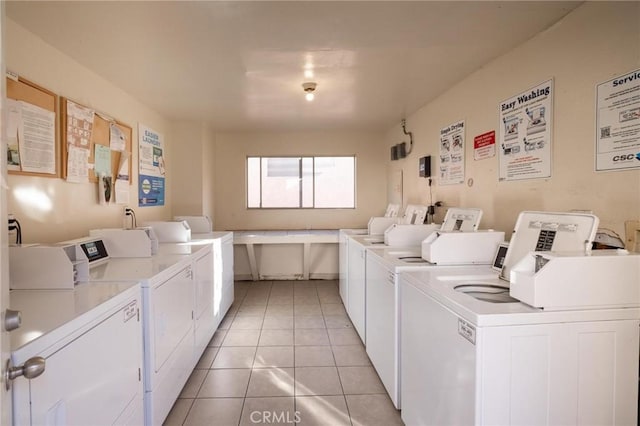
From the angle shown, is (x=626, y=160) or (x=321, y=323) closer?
(x=626, y=160)

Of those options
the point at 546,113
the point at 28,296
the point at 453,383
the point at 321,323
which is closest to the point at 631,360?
the point at 453,383

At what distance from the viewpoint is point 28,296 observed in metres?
1.42

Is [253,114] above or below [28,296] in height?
above

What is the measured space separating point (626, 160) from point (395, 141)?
10.7ft

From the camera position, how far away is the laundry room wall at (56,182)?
1.95m

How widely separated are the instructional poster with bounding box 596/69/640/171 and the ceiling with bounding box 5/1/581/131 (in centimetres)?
54

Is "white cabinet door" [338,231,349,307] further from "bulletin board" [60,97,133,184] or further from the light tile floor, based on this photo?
"bulletin board" [60,97,133,184]

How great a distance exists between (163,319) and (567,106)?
252cm

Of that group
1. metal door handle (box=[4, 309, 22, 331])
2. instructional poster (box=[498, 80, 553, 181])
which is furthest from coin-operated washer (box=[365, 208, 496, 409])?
metal door handle (box=[4, 309, 22, 331])

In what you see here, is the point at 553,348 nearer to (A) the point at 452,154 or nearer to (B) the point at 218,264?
(A) the point at 452,154

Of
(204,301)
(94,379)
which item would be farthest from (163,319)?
(204,301)

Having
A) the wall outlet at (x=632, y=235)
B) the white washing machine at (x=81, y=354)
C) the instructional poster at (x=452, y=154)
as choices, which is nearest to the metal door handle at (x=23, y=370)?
the white washing machine at (x=81, y=354)

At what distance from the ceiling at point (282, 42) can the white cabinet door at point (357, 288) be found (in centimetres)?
152

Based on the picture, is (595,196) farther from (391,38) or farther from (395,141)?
(395,141)
